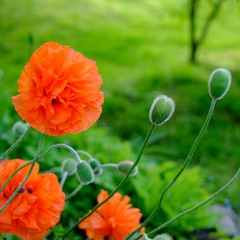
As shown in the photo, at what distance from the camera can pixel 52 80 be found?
1.32 meters

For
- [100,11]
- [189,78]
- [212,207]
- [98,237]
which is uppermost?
[98,237]

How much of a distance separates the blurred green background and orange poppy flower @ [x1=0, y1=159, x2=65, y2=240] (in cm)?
80

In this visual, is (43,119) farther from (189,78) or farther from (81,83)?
(189,78)

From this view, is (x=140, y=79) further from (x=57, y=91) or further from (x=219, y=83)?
(x=57, y=91)

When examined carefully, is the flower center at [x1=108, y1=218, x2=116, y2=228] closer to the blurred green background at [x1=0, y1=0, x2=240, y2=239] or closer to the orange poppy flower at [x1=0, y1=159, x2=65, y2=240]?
the orange poppy flower at [x1=0, y1=159, x2=65, y2=240]

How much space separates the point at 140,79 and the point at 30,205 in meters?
4.22

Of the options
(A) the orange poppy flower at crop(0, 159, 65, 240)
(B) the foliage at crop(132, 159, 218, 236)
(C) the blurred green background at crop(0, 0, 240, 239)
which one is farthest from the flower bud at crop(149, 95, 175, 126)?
(B) the foliage at crop(132, 159, 218, 236)

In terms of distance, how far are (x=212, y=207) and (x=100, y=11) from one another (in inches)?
200

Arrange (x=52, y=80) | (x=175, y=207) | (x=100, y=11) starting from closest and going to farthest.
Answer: (x=52, y=80)
(x=175, y=207)
(x=100, y=11)

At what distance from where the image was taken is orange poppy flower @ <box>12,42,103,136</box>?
4.31 ft

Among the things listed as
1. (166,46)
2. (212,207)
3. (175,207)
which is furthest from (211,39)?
(175,207)

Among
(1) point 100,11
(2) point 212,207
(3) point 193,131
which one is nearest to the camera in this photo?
(2) point 212,207

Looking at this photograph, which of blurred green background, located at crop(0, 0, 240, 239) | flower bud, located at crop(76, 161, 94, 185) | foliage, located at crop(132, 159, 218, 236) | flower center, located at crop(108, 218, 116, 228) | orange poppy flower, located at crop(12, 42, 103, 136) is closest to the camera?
orange poppy flower, located at crop(12, 42, 103, 136)

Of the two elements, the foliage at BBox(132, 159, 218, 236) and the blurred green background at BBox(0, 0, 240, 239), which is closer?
the foliage at BBox(132, 159, 218, 236)
